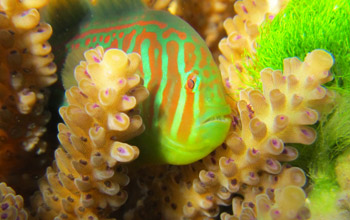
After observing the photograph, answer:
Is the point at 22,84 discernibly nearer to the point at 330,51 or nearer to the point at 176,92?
the point at 176,92

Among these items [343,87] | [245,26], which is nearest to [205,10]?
[245,26]

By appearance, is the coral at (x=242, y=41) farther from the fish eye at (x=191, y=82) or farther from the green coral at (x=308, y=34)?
the fish eye at (x=191, y=82)

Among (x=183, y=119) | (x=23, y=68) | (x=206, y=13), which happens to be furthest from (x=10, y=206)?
(x=206, y=13)

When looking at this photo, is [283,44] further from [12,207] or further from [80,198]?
[12,207]

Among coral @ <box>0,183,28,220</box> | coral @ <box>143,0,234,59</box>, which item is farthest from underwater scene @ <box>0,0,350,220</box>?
coral @ <box>143,0,234,59</box>

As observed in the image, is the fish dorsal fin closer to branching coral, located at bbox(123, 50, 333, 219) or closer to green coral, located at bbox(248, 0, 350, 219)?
green coral, located at bbox(248, 0, 350, 219)
